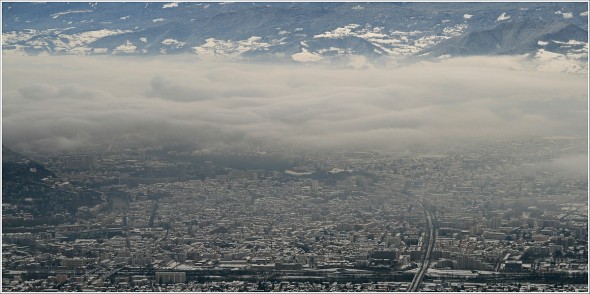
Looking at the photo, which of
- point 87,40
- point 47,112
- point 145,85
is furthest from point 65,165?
point 87,40

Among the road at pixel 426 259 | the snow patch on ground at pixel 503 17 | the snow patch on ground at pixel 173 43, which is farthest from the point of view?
the snow patch on ground at pixel 503 17

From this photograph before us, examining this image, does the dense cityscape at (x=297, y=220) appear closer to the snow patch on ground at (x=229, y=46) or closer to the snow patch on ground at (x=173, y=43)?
the snow patch on ground at (x=229, y=46)

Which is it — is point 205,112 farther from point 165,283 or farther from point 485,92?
point 165,283

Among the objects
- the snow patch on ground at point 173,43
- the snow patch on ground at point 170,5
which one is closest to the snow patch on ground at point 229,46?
the snow patch on ground at point 173,43

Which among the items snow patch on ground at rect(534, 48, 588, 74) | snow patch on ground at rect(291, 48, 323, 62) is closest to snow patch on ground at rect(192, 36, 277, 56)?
snow patch on ground at rect(291, 48, 323, 62)

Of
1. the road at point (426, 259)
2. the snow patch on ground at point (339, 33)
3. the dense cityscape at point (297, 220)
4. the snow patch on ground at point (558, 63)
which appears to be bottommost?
the road at point (426, 259)

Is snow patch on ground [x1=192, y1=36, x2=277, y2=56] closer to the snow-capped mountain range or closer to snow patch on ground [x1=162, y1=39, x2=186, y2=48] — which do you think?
the snow-capped mountain range

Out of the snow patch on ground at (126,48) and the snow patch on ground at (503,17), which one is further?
the snow patch on ground at (503,17)
